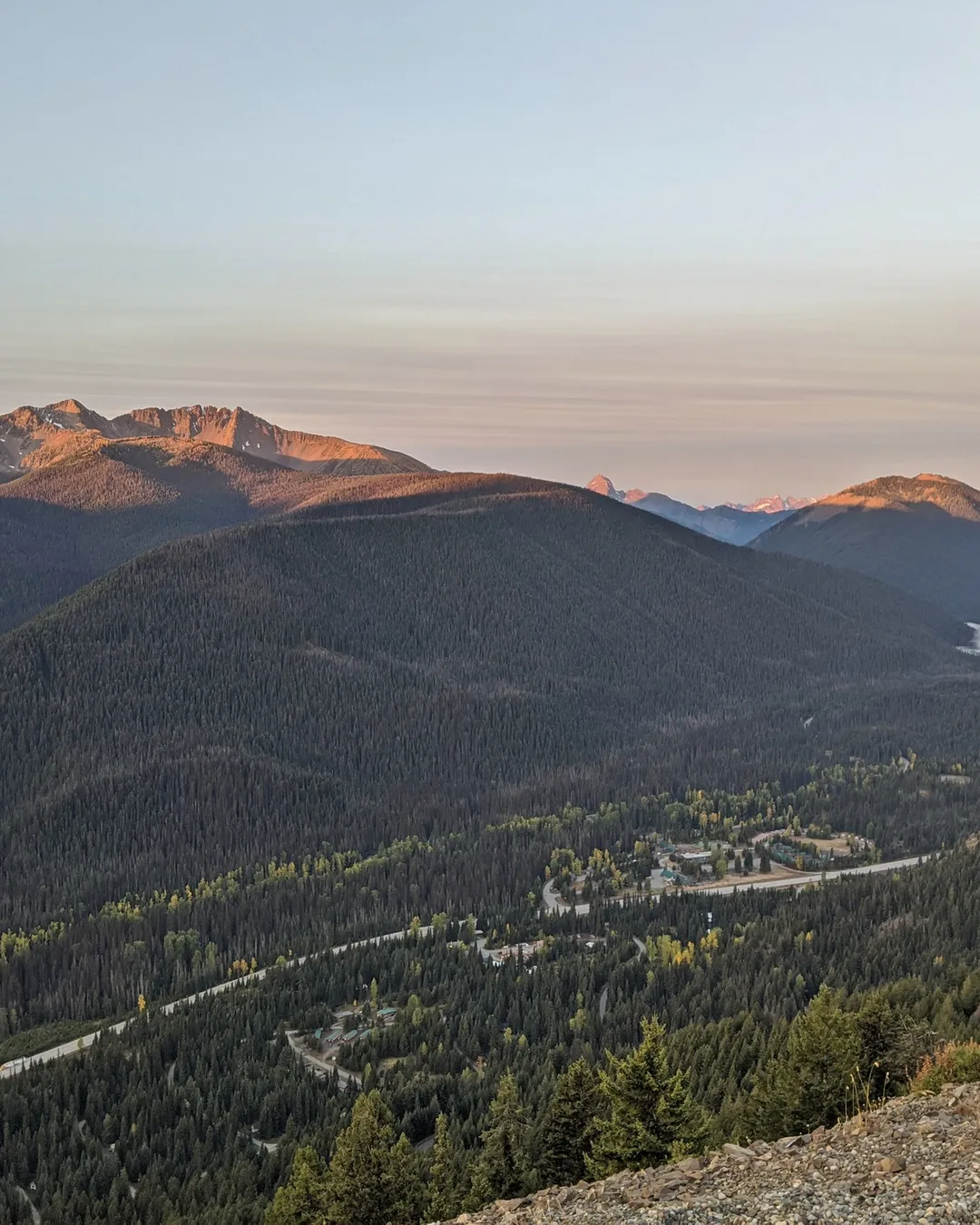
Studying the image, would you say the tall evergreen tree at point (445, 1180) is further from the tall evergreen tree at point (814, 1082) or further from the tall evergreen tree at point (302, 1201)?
the tall evergreen tree at point (814, 1082)

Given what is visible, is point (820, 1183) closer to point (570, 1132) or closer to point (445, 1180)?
point (570, 1132)

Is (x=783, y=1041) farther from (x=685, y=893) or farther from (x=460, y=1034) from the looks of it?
(x=685, y=893)

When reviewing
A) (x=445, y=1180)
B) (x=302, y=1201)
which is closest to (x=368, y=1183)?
(x=302, y=1201)

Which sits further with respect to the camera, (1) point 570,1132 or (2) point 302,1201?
(2) point 302,1201

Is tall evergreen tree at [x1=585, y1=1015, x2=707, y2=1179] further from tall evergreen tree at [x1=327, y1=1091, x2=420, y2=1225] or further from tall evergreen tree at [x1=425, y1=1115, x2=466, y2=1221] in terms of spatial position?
tall evergreen tree at [x1=327, y1=1091, x2=420, y2=1225]

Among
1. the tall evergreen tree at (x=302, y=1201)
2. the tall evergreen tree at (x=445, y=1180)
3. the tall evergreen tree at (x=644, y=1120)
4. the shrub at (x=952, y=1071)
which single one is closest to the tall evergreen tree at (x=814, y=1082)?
the tall evergreen tree at (x=644, y=1120)
